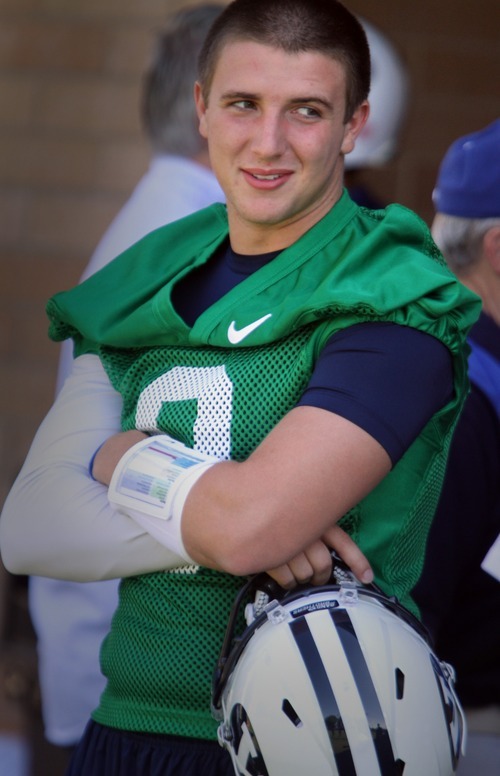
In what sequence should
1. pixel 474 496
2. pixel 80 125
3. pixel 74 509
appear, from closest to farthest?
1. pixel 74 509
2. pixel 474 496
3. pixel 80 125

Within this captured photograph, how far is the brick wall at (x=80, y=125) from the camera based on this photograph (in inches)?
205

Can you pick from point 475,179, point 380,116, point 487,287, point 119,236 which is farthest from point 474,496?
point 380,116

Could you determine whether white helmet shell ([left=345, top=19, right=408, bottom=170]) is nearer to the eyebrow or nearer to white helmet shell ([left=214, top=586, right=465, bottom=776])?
the eyebrow

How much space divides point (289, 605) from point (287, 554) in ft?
0.27

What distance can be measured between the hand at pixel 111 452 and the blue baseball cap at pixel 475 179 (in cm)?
120

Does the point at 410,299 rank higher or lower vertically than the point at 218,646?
higher

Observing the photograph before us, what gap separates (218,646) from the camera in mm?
2297

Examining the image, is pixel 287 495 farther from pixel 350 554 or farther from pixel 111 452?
pixel 111 452

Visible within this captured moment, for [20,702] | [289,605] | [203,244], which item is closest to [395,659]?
[289,605]

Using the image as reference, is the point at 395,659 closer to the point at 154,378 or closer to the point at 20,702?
the point at 154,378

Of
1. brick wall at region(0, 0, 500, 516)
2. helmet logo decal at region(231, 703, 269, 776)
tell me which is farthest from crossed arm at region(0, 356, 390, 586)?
brick wall at region(0, 0, 500, 516)

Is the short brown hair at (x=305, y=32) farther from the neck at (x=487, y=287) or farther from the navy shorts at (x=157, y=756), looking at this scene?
the navy shorts at (x=157, y=756)

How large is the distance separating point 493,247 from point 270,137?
106 centimetres

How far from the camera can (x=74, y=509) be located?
2.39 meters
